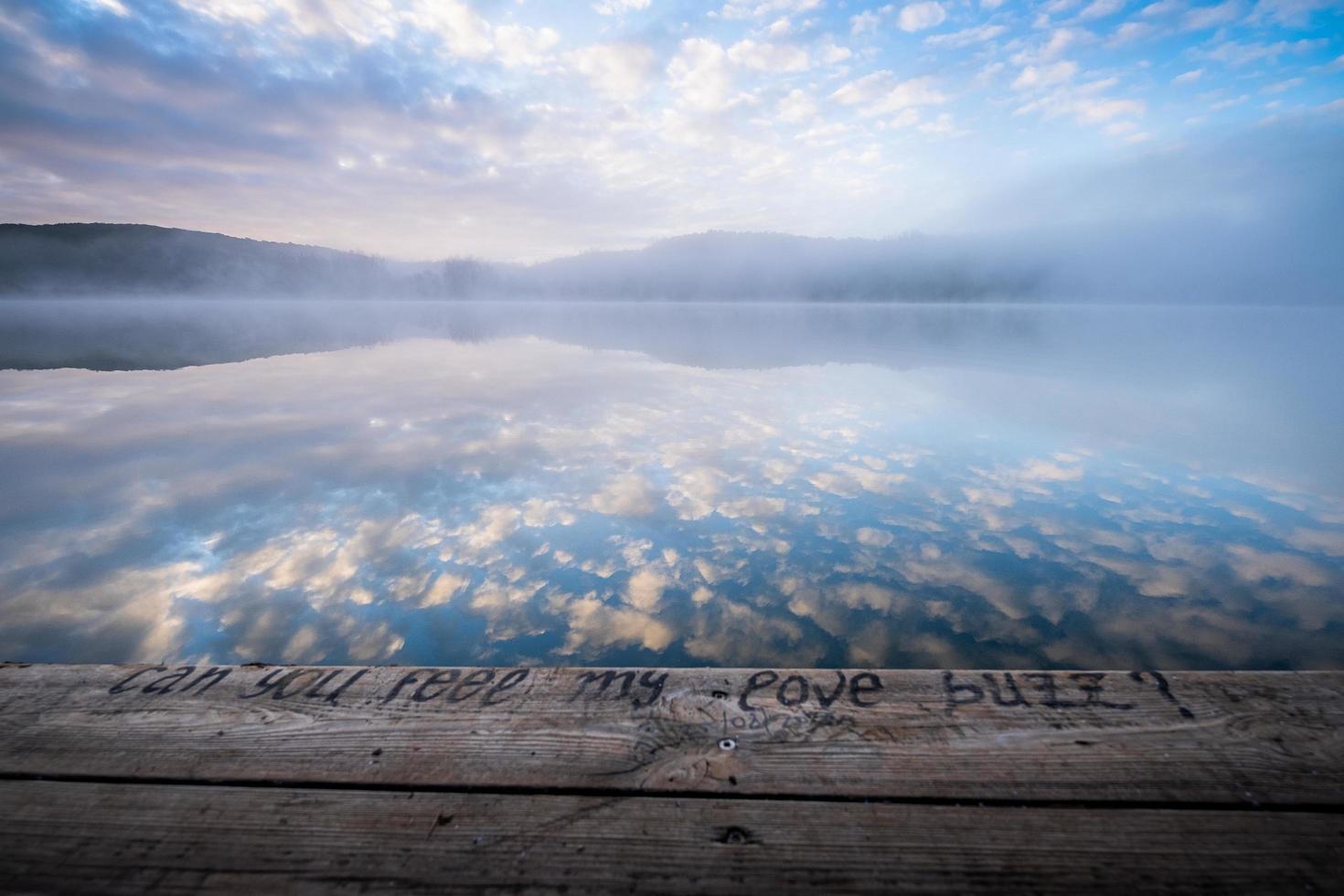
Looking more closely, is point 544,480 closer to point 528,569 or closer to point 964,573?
point 528,569

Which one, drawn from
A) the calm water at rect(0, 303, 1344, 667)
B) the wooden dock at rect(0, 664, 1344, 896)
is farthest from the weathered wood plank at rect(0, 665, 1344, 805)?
the calm water at rect(0, 303, 1344, 667)

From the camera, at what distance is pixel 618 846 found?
6.27 ft

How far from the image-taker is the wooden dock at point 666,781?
1831mm

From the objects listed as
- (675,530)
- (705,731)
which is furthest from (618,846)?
(675,530)

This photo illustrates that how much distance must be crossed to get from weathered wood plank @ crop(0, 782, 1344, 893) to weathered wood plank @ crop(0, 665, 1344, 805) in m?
0.10

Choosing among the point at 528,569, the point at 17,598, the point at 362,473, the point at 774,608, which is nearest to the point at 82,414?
the point at 362,473

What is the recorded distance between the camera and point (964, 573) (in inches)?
269

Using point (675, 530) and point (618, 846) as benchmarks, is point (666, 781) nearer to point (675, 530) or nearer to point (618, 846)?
point (618, 846)

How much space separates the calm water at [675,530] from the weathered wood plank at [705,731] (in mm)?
2657

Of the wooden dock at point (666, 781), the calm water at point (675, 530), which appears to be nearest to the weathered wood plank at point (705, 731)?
the wooden dock at point (666, 781)

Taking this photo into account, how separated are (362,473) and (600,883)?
34.1ft

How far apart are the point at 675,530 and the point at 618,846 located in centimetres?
609

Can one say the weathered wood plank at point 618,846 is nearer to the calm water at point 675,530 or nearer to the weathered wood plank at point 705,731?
the weathered wood plank at point 705,731

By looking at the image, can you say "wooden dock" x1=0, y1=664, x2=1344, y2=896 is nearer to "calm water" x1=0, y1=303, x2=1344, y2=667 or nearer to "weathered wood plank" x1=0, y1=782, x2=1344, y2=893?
"weathered wood plank" x1=0, y1=782, x2=1344, y2=893
